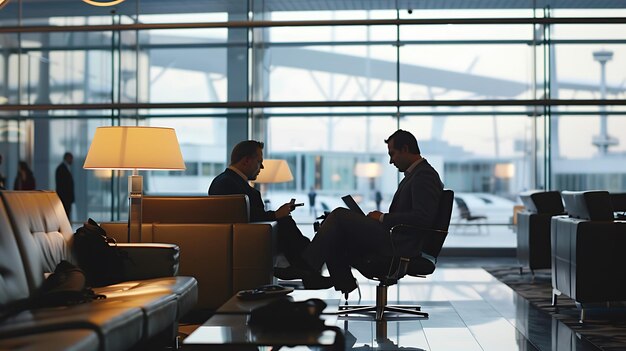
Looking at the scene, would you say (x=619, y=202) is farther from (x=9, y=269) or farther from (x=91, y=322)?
(x=91, y=322)

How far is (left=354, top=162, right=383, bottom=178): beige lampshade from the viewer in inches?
445

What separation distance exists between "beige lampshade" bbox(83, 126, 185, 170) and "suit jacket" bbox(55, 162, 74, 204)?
20.3 ft

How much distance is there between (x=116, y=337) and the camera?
271cm

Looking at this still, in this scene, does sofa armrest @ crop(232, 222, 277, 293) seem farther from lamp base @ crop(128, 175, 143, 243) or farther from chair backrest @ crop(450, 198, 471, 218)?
chair backrest @ crop(450, 198, 471, 218)

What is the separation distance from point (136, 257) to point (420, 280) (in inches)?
158

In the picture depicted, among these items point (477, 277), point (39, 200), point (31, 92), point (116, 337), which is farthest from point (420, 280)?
point (31, 92)

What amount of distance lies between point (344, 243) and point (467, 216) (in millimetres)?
Answer: 6447

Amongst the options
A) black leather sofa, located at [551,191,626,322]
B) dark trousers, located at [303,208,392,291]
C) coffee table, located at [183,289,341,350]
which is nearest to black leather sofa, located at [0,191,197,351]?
coffee table, located at [183,289,341,350]

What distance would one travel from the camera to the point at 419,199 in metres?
4.92

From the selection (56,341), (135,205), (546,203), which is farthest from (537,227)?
(56,341)

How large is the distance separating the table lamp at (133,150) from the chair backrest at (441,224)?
1496mm

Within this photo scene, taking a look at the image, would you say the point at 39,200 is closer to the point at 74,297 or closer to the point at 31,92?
the point at 74,297

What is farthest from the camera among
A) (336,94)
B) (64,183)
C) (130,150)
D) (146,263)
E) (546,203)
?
(336,94)

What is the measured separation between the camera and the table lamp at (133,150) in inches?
181
